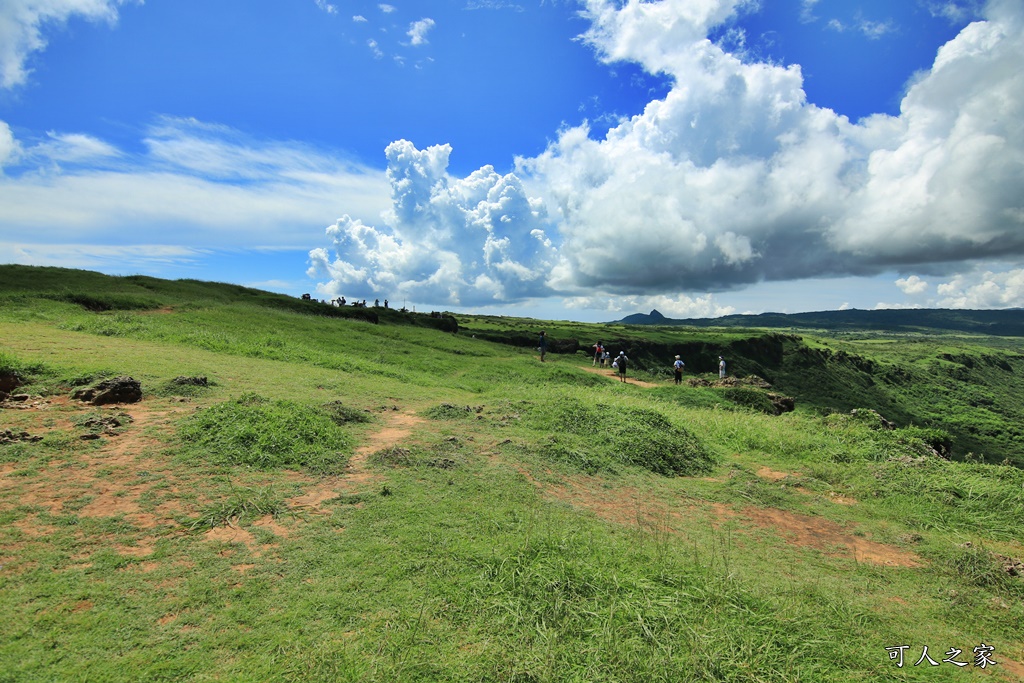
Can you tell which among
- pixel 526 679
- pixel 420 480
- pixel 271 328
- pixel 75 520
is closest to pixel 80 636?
pixel 75 520

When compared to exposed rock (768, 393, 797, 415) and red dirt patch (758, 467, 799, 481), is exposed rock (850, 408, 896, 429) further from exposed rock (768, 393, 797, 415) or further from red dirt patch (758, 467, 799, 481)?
red dirt patch (758, 467, 799, 481)

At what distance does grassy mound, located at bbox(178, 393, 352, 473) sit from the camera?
411 inches

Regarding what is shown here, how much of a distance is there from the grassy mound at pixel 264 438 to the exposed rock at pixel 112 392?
110 inches

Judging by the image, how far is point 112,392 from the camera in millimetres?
12695

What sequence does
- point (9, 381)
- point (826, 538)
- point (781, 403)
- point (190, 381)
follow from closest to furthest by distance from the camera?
1. point (826, 538)
2. point (9, 381)
3. point (190, 381)
4. point (781, 403)

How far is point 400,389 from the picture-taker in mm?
20109

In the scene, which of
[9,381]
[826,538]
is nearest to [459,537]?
[826,538]

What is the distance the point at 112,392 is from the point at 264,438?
17.2 ft

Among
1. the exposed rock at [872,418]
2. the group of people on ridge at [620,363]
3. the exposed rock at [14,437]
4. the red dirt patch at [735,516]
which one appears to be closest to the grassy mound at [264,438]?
the exposed rock at [14,437]

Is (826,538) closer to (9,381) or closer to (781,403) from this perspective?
(9,381)

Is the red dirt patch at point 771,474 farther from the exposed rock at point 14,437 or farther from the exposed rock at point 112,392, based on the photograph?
the exposed rock at point 112,392

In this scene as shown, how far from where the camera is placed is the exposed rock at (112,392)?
41.1 ft

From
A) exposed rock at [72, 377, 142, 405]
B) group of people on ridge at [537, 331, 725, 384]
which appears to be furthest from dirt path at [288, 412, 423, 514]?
group of people on ridge at [537, 331, 725, 384]

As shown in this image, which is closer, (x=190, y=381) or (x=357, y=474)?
(x=357, y=474)
